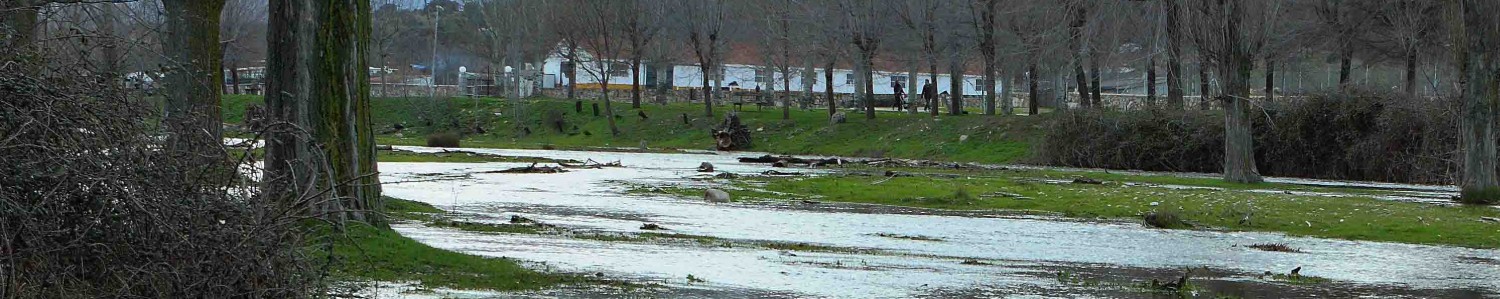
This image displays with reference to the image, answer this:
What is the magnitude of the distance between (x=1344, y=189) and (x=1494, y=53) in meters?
7.15

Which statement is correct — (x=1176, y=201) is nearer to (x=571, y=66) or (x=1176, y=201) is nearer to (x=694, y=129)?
(x=694, y=129)

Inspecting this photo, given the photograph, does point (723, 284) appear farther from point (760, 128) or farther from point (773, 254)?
point (760, 128)

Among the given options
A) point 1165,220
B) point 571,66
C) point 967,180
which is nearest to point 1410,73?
point 967,180

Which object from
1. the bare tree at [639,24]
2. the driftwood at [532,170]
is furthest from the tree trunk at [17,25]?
the bare tree at [639,24]

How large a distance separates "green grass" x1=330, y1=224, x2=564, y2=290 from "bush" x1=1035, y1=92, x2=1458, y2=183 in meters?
24.7

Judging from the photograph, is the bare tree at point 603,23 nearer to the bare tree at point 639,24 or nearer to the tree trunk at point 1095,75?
the bare tree at point 639,24

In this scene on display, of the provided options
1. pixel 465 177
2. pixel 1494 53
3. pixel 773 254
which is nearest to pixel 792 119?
pixel 465 177

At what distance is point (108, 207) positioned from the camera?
26.6ft

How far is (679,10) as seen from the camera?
250ft

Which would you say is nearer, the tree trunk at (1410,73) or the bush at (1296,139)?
the bush at (1296,139)

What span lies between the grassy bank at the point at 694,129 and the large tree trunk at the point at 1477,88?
78.3 ft

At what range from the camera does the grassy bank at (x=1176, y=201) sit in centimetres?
2319

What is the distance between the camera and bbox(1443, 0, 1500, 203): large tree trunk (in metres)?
28.1

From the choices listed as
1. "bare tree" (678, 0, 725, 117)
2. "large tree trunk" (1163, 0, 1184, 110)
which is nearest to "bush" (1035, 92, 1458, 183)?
"large tree trunk" (1163, 0, 1184, 110)
